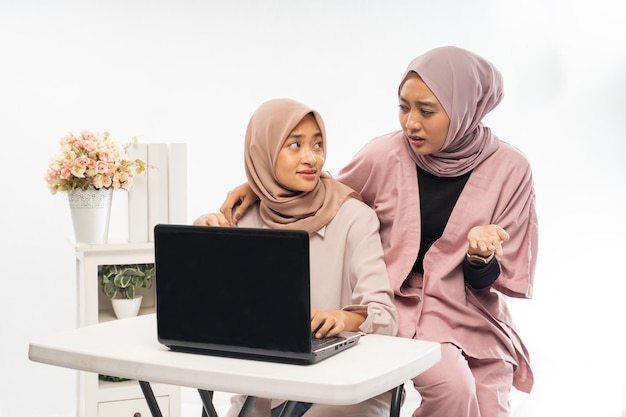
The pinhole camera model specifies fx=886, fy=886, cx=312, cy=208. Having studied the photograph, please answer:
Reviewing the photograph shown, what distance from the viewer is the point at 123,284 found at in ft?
11.1

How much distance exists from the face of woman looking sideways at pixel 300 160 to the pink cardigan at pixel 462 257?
32cm

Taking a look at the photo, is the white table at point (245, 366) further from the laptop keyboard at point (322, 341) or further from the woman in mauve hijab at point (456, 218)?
the woman in mauve hijab at point (456, 218)

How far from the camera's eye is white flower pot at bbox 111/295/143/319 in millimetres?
3377

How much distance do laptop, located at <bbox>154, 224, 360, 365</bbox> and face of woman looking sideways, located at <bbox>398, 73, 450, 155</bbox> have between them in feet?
2.59

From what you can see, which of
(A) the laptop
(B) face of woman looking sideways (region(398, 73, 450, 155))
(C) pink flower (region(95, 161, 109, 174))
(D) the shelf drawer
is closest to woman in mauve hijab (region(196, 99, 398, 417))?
(B) face of woman looking sideways (region(398, 73, 450, 155))

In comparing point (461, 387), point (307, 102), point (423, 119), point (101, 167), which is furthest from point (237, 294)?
point (307, 102)

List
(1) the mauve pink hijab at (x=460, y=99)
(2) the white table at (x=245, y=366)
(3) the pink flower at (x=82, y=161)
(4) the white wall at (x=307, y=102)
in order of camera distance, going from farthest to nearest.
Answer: (4) the white wall at (x=307, y=102) < (3) the pink flower at (x=82, y=161) < (1) the mauve pink hijab at (x=460, y=99) < (2) the white table at (x=245, y=366)

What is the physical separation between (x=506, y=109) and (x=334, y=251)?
2.41 m

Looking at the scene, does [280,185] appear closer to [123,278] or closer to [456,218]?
[456,218]

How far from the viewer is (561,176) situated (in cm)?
461

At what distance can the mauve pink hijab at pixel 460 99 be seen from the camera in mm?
2457

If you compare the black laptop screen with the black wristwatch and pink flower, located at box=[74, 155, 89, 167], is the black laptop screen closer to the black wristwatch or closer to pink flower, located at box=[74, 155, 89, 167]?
the black wristwatch

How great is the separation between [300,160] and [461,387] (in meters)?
0.73

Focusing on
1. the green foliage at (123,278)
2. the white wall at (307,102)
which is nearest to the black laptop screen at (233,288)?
the green foliage at (123,278)
